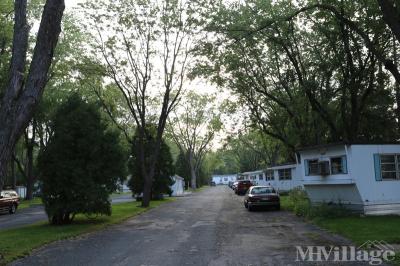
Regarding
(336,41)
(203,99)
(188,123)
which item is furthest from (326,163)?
(188,123)

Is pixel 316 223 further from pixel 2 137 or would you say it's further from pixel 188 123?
pixel 188 123

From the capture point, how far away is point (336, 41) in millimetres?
25078

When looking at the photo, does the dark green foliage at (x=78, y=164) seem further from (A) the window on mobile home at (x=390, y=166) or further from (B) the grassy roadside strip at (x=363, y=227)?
(A) the window on mobile home at (x=390, y=166)

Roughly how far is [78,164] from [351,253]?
1337 centimetres

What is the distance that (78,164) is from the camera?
69.7ft

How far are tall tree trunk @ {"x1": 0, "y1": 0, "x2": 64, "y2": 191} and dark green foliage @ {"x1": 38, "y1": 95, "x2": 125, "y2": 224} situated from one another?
10.6m

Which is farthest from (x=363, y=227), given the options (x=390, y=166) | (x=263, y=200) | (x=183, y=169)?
(x=183, y=169)

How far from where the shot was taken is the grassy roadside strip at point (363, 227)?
13.2 meters

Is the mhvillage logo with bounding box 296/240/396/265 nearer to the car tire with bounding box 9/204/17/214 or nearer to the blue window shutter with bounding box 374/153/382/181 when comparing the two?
the blue window shutter with bounding box 374/153/382/181

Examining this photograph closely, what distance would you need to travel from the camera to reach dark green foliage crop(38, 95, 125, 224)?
20.9 metres

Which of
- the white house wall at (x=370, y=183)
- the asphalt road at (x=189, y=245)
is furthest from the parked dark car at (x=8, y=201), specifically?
the white house wall at (x=370, y=183)

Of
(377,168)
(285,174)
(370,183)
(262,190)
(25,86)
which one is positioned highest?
(25,86)

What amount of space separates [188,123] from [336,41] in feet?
170

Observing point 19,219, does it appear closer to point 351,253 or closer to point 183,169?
point 351,253
